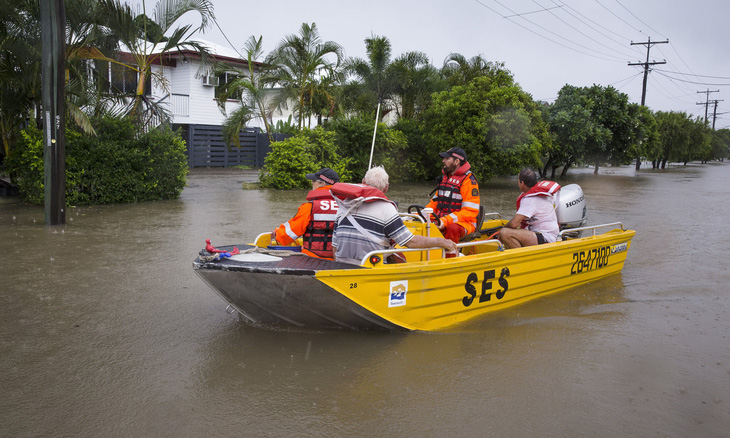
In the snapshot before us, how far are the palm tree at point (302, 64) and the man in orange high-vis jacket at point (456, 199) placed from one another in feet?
48.0

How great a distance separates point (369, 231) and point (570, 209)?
3.85 metres

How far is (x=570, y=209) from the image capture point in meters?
7.74

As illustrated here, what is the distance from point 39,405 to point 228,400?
1243 mm

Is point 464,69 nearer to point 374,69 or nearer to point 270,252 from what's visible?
point 374,69

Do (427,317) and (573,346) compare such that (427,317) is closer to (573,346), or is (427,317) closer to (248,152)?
(573,346)

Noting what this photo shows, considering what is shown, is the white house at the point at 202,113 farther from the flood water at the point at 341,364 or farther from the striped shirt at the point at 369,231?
the striped shirt at the point at 369,231

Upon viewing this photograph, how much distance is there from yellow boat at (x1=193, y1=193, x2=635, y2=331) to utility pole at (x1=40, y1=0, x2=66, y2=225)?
640cm

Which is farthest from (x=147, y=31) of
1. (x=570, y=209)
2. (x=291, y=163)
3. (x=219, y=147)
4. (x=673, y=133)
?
(x=673, y=133)

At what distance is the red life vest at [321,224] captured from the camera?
545 cm

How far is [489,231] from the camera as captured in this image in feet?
26.3

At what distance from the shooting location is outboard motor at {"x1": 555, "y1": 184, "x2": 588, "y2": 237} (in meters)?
7.69

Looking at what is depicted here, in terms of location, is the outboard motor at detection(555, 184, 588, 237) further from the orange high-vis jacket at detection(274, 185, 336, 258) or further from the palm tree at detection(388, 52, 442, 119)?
the palm tree at detection(388, 52, 442, 119)

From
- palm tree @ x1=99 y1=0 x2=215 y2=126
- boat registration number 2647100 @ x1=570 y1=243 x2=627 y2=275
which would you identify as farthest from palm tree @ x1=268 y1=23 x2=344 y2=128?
boat registration number 2647100 @ x1=570 y1=243 x2=627 y2=275

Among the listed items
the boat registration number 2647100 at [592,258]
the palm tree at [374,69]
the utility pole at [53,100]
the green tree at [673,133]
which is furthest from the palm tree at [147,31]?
the green tree at [673,133]
